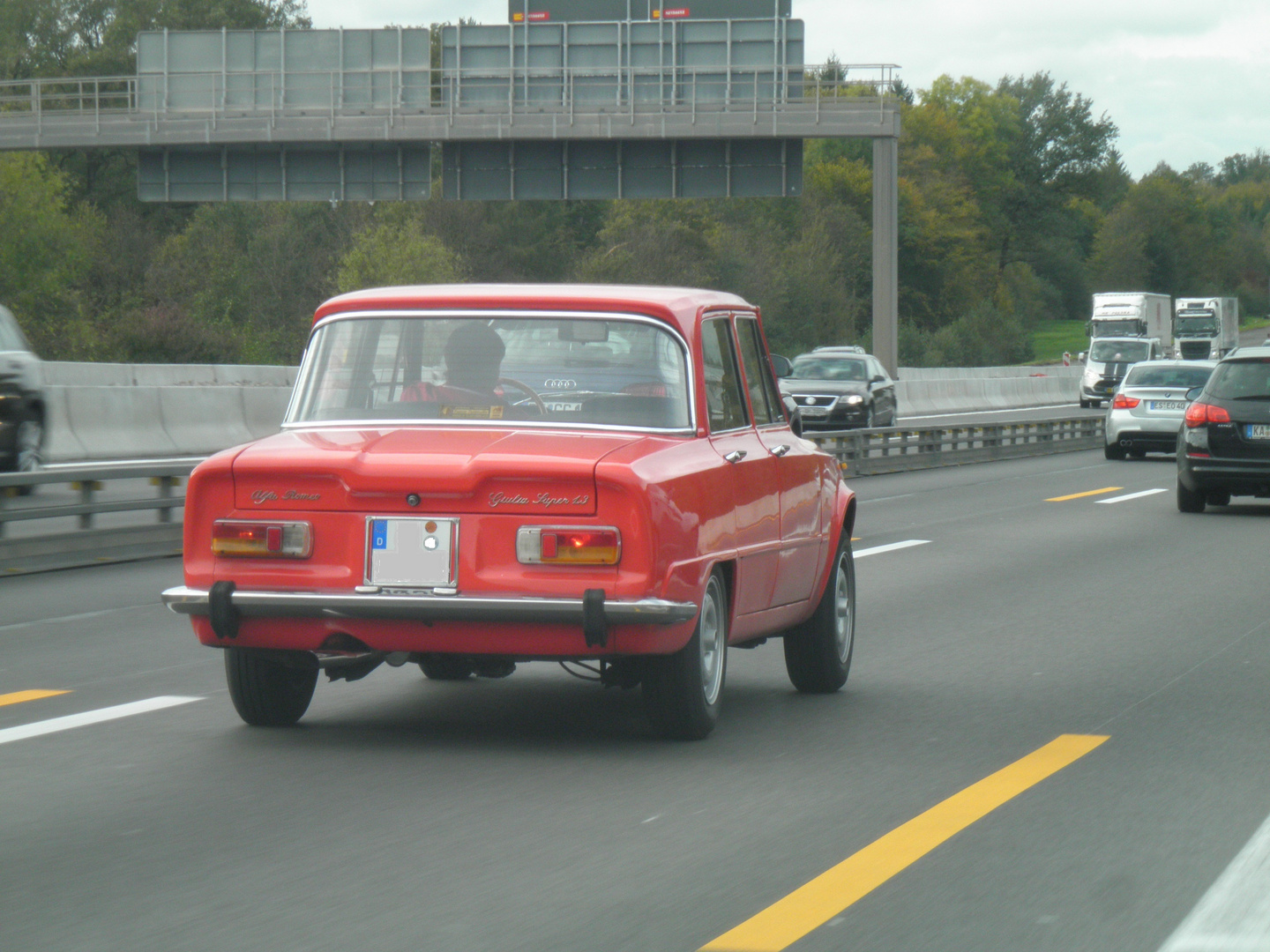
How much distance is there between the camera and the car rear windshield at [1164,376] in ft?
103

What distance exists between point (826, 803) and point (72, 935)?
2.45 meters

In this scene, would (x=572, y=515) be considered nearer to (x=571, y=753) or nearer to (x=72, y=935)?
(x=571, y=753)

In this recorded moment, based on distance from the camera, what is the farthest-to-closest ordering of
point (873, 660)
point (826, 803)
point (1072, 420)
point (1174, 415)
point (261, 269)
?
point (261, 269)
point (1072, 420)
point (1174, 415)
point (873, 660)
point (826, 803)

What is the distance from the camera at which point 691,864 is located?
518cm

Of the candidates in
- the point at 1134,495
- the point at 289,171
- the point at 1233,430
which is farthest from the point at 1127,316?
the point at 1233,430

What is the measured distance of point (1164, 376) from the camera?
31.7m

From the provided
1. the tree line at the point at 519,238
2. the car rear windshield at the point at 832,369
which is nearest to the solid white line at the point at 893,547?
the car rear windshield at the point at 832,369

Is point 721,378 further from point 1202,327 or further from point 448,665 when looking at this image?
point 1202,327

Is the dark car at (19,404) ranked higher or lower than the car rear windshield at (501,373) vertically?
lower

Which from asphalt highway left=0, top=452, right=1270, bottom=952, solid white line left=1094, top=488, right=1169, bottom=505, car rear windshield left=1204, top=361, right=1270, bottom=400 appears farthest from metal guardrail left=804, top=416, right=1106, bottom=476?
asphalt highway left=0, top=452, right=1270, bottom=952

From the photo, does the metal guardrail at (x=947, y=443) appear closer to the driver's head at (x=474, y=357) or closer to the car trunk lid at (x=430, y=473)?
the driver's head at (x=474, y=357)

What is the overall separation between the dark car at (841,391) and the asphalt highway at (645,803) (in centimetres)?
2396

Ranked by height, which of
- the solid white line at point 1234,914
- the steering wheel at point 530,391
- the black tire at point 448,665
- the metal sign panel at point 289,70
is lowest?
the solid white line at point 1234,914

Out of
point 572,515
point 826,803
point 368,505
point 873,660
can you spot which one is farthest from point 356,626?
point 873,660
